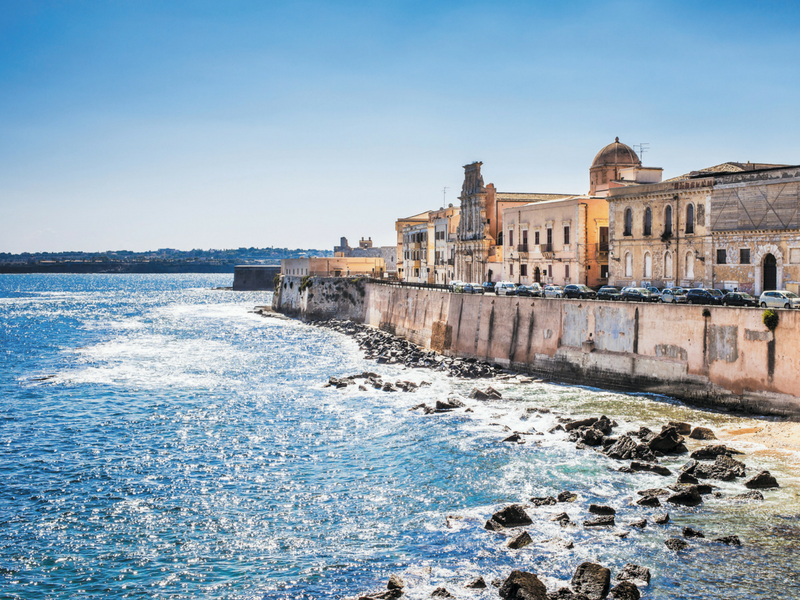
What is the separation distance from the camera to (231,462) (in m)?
24.3

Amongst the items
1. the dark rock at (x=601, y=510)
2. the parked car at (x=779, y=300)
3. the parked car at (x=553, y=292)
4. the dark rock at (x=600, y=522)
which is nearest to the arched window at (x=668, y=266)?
the parked car at (x=553, y=292)

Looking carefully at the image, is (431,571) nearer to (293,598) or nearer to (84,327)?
(293,598)

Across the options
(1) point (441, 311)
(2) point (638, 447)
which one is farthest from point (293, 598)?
(1) point (441, 311)

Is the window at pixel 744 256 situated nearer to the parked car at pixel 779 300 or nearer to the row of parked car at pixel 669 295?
the row of parked car at pixel 669 295

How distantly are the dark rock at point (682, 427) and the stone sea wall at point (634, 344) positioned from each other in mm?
4035

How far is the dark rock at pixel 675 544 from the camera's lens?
652 inches

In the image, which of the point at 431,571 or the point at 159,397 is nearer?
the point at 431,571

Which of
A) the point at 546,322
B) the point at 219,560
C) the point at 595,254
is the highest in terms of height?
the point at 595,254

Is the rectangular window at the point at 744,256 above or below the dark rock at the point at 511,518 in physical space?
above

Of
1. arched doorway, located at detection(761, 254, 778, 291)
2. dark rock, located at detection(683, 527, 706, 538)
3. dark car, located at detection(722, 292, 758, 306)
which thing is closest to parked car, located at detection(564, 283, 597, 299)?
dark car, located at detection(722, 292, 758, 306)

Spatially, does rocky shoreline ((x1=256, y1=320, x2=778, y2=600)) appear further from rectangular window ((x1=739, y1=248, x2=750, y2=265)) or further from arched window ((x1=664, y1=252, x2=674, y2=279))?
arched window ((x1=664, y1=252, x2=674, y2=279))

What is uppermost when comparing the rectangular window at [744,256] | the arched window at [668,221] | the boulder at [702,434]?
the arched window at [668,221]

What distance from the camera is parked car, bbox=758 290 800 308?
94.4 feet

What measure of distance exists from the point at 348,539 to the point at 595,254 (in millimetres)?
34676
